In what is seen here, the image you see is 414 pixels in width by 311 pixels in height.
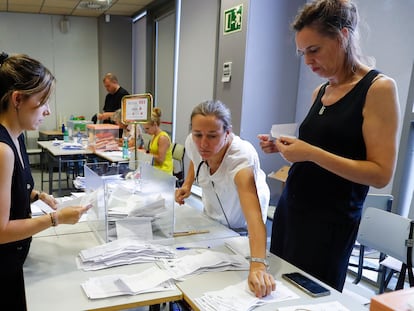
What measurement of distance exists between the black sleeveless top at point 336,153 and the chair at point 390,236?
78cm

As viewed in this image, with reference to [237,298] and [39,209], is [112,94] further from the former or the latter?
[237,298]

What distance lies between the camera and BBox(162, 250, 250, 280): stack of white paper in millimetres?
1119

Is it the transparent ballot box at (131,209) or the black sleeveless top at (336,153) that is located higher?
the black sleeveless top at (336,153)

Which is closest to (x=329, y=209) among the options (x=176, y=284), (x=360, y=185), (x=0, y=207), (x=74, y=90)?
(x=360, y=185)

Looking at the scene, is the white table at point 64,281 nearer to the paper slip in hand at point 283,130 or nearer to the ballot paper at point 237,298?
the ballot paper at point 237,298

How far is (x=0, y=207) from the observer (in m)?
0.97

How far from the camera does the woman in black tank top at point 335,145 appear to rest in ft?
3.35

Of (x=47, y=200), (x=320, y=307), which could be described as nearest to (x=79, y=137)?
(x=47, y=200)

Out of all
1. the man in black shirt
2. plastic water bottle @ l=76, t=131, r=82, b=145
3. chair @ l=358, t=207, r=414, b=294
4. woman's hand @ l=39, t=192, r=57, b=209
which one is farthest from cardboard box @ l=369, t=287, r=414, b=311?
the man in black shirt

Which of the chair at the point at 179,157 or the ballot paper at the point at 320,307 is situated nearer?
the ballot paper at the point at 320,307

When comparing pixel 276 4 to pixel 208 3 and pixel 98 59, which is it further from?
pixel 98 59

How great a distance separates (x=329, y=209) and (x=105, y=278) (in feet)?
2.46

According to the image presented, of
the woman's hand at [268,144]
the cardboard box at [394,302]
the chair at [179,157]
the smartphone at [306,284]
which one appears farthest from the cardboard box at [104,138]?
the cardboard box at [394,302]

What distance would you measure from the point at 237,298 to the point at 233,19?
2.76 m
